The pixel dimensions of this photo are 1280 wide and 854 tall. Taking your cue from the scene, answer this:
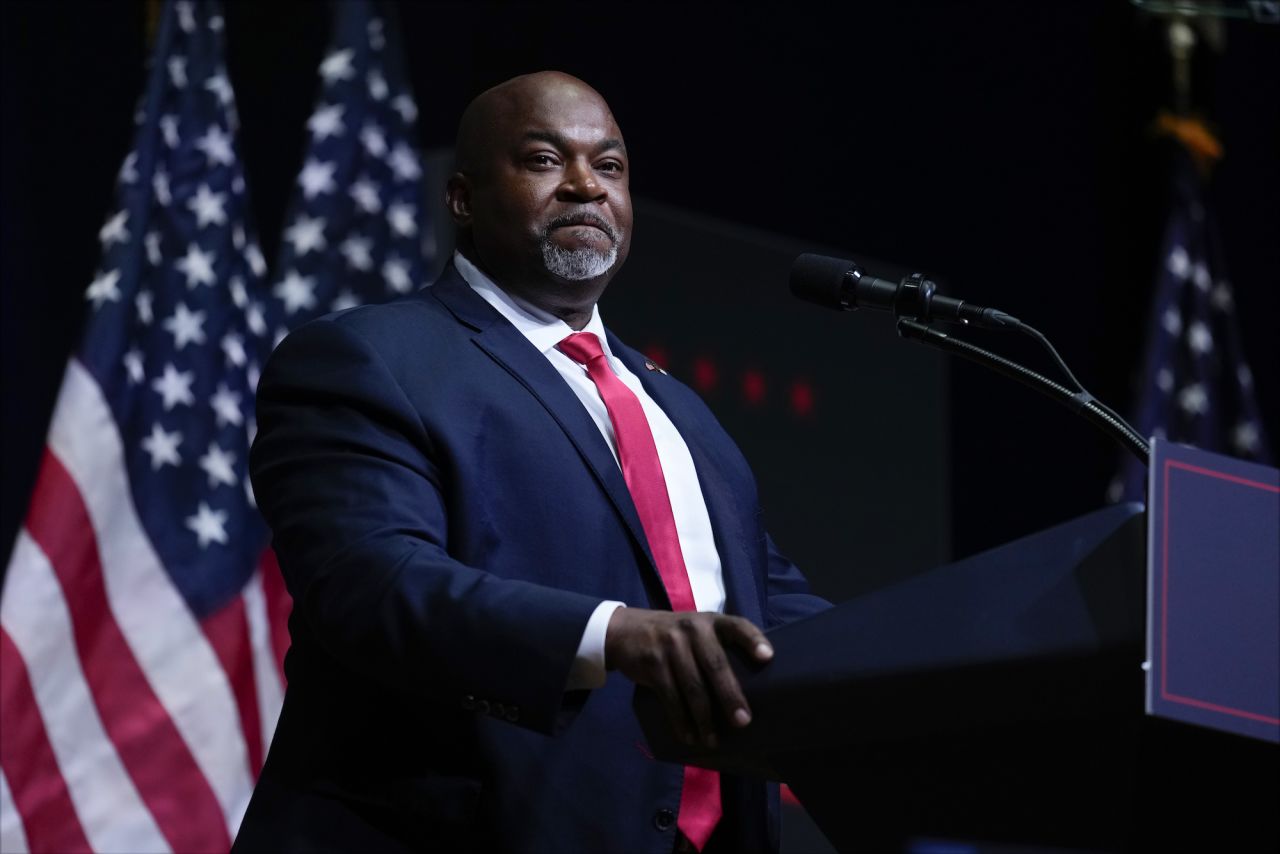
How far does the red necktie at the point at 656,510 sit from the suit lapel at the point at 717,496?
7 cm

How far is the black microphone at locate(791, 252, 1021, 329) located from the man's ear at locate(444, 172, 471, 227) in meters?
0.45

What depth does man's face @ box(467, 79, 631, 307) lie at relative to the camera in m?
2.02

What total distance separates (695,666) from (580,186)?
0.85m

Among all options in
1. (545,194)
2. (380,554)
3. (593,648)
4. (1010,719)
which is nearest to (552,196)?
(545,194)

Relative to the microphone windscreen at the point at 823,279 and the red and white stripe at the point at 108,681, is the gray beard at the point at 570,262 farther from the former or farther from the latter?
the red and white stripe at the point at 108,681

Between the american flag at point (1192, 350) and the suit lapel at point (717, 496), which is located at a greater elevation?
the suit lapel at point (717, 496)

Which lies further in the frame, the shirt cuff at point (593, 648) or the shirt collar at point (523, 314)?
the shirt collar at point (523, 314)

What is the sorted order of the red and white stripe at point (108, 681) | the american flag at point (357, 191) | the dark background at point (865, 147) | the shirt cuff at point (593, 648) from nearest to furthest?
1. the shirt cuff at point (593, 648)
2. the red and white stripe at point (108, 681)
3. the dark background at point (865, 147)
4. the american flag at point (357, 191)

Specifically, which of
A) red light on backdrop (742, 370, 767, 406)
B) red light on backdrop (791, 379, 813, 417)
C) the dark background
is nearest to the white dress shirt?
the dark background

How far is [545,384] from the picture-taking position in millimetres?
1843

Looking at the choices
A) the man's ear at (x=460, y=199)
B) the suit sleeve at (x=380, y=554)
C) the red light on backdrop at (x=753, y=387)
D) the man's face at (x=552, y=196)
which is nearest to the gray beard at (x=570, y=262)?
the man's face at (x=552, y=196)

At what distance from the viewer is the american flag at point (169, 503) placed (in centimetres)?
312

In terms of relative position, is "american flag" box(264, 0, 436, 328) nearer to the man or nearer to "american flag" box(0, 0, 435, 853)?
"american flag" box(0, 0, 435, 853)

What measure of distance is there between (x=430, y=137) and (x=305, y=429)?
2.52 m
